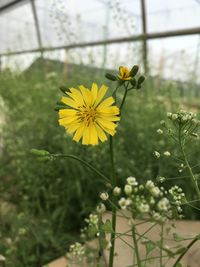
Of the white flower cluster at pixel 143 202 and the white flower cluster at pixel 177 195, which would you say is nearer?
the white flower cluster at pixel 143 202

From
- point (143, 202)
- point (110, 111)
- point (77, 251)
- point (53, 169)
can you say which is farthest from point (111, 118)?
point (53, 169)

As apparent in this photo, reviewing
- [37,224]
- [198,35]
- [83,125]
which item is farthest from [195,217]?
[198,35]

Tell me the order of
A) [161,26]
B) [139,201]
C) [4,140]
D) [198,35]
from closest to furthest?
[139,201]
[4,140]
[198,35]
[161,26]

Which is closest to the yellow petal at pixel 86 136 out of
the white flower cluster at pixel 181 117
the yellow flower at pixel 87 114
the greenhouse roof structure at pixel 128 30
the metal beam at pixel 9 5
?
the yellow flower at pixel 87 114

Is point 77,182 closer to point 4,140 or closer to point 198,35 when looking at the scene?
point 4,140

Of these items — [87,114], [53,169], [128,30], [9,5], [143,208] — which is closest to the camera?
[143,208]

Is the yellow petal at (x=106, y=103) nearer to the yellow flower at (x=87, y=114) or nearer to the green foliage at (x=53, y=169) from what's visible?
the yellow flower at (x=87, y=114)

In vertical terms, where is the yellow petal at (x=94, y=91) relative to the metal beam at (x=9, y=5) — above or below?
below

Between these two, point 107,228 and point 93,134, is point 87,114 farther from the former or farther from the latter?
point 107,228
